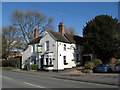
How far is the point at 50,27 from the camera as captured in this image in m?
54.1

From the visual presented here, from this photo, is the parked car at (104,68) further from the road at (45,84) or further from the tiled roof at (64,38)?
the road at (45,84)

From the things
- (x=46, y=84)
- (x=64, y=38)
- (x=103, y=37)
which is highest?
(x=64, y=38)

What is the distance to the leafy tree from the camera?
28562 millimetres

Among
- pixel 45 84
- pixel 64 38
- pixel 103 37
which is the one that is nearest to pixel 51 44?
pixel 64 38

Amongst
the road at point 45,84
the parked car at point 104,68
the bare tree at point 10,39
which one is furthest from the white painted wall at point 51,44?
the bare tree at point 10,39

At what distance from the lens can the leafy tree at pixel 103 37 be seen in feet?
93.7

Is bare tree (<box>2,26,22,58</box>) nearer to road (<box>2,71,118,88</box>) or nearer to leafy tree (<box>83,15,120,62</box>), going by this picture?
leafy tree (<box>83,15,120,62</box>)

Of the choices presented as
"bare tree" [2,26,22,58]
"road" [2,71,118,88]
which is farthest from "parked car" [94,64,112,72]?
"bare tree" [2,26,22,58]

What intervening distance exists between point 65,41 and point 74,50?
148 inches

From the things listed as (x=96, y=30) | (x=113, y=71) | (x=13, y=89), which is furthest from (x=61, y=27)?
(x=13, y=89)

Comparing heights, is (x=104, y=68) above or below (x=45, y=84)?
above

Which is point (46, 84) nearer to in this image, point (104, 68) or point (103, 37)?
point (104, 68)

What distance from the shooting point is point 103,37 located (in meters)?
29.0

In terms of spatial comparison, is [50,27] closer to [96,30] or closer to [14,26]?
[14,26]
